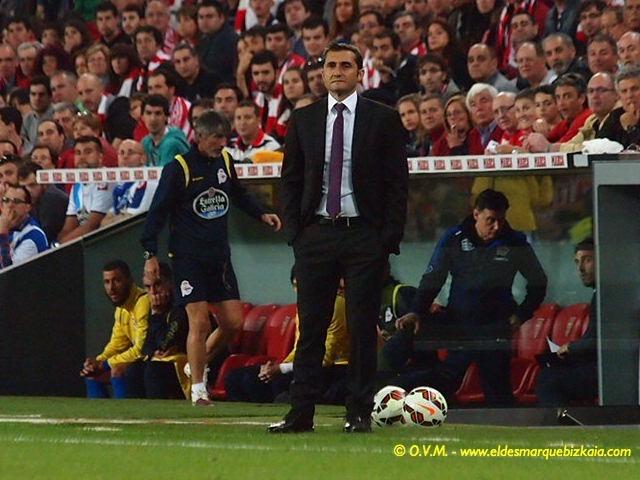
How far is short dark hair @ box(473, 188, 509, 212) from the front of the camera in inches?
503

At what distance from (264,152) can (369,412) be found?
5493 mm

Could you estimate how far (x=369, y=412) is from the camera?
968 cm

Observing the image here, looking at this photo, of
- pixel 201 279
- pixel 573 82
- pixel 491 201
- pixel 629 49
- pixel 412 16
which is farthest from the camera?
pixel 412 16

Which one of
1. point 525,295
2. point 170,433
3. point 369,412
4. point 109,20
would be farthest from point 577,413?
point 109,20

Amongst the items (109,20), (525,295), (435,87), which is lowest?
(525,295)

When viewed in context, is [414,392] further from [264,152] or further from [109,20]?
[109,20]

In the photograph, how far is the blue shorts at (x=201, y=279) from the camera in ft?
42.3

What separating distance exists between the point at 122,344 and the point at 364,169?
5567mm

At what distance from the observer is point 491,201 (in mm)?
12828

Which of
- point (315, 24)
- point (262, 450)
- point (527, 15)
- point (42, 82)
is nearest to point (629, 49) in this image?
point (527, 15)

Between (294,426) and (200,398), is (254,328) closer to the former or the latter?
(200,398)

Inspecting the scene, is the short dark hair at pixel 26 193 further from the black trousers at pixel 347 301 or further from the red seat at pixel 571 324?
the black trousers at pixel 347 301

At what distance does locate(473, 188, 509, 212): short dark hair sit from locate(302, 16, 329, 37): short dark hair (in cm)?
542

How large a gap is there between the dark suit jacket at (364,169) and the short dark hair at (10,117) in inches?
395
